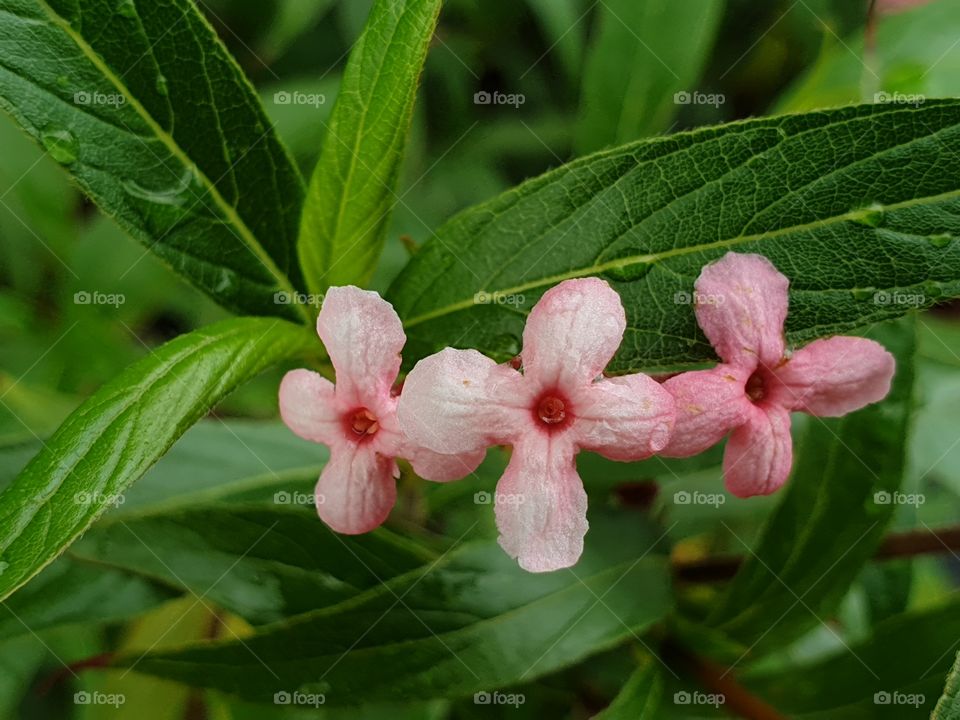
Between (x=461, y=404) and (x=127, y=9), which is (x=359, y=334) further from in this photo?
(x=127, y=9)

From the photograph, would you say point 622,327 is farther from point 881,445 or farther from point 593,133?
point 593,133

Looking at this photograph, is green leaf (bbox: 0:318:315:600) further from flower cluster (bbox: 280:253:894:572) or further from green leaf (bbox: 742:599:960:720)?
green leaf (bbox: 742:599:960:720)

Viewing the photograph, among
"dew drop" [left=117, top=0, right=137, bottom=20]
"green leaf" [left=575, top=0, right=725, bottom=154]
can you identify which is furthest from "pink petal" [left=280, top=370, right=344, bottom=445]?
"green leaf" [left=575, top=0, right=725, bottom=154]

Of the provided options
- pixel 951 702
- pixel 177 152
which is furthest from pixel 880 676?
pixel 177 152

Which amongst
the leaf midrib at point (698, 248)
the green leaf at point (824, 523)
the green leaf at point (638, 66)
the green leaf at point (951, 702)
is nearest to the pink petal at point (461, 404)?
the leaf midrib at point (698, 248)

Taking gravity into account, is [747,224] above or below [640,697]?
above

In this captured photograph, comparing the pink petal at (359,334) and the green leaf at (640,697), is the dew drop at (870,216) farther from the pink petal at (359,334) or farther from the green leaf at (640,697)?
the green leaf at (640,697)

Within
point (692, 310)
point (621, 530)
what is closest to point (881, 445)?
point (621, 530)

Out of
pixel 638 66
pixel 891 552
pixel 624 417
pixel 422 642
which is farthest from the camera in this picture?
pixel 638 66
